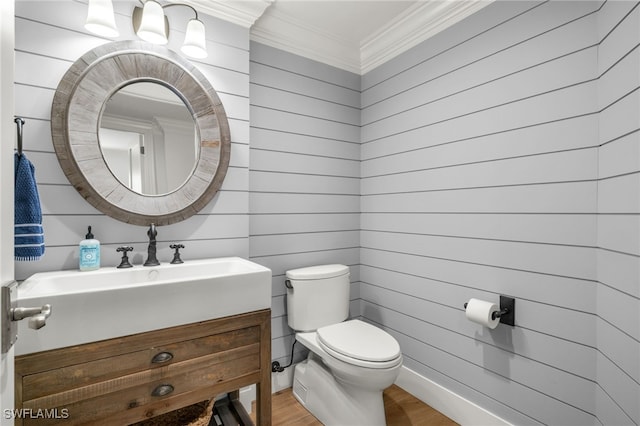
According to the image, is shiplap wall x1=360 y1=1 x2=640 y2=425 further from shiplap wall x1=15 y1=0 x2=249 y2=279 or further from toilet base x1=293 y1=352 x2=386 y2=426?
shiplap wall x1=15 y1=0 x2=249 y2=279

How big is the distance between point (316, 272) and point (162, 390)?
1084mm

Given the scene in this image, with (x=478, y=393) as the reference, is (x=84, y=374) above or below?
above

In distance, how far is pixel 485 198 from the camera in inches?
66.5

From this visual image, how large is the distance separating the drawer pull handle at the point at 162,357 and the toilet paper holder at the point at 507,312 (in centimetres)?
152

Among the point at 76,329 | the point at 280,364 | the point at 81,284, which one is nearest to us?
the point at 76,329

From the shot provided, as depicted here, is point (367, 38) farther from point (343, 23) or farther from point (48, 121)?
point (48, 121)

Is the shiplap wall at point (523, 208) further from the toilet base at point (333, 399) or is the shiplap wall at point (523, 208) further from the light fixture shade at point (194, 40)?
the light fixture shade at point (194, 40)

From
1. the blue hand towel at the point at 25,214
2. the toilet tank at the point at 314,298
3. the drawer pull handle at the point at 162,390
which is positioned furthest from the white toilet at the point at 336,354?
the blue hand towel at the point at 25,214

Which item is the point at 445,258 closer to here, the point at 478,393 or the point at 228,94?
the point at 478,393

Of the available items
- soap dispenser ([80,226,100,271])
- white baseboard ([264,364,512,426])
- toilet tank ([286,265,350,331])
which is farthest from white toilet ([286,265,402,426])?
soap dispenser ([80,226,100,271])

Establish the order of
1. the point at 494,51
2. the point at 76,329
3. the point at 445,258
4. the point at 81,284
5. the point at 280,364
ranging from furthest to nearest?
the point at 280,364 → the point at 445,258 → the point at 494,51 → the point at 81,284 → the point at 76,329

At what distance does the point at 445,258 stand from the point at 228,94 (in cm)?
164

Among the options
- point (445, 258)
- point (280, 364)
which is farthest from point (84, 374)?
point (445, 258)

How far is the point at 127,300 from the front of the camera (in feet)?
3.72
